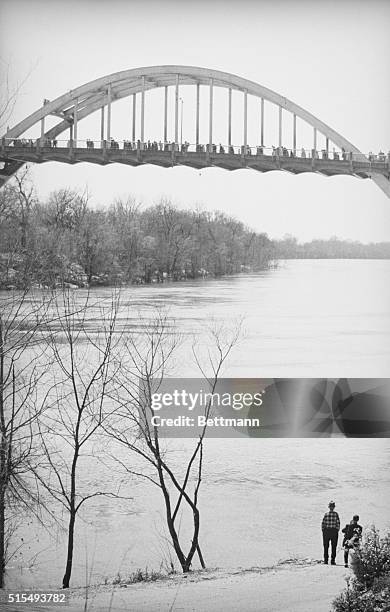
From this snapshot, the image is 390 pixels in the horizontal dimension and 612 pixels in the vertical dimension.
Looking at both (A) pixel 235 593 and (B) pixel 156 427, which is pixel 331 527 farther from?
(B) pixel 156 427

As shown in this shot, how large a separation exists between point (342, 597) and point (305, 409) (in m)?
0.97

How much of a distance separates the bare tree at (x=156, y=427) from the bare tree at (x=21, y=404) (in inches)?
17.7

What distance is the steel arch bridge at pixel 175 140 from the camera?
14.2ft

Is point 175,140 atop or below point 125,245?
atop

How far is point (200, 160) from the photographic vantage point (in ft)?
14.4

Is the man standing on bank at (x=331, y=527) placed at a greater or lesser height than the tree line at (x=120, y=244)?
lesser

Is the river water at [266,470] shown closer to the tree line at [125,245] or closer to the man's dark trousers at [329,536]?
the man's dark trousers at [329,536]

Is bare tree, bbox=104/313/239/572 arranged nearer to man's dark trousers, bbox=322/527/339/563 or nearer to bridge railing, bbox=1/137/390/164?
man's dark trousers, bbox=322/527/339/563

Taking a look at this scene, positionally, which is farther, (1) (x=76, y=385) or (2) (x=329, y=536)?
(1) (x=76, y=385)

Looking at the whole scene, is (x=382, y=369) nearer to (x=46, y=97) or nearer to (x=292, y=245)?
(x=292, y=245)

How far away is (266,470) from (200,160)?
69.2 inches

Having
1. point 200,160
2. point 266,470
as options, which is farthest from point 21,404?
point 200,160

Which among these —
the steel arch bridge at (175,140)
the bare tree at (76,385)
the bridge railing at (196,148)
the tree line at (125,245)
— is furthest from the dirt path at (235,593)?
the bridge railing at (196,148)

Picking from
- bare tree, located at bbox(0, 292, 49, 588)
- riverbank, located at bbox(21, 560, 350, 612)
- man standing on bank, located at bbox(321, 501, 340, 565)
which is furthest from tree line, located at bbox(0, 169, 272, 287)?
riverbank, located at bbox(21, 560, 350, 612)
